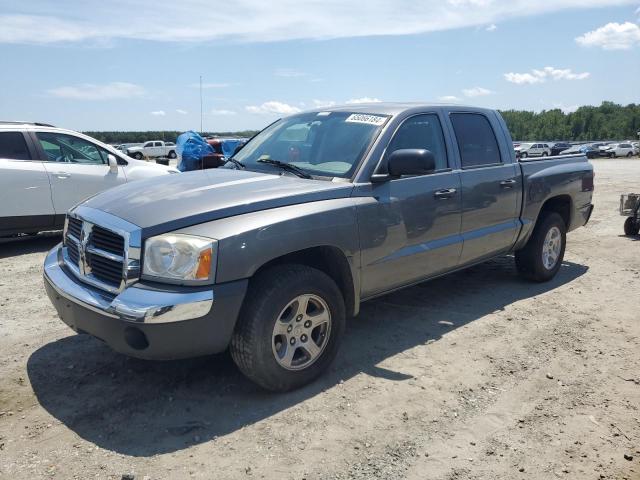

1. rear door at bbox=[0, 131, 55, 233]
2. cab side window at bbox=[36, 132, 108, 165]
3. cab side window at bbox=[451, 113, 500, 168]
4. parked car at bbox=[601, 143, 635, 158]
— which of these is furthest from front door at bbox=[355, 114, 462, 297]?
parked car at bbox=[601, 143, 635, 158]

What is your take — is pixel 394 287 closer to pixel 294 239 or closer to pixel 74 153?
pixel 294 239

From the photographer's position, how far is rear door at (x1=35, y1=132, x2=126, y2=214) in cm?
780

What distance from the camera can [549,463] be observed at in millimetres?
2910

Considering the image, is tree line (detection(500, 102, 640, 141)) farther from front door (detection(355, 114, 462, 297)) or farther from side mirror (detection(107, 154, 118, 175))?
front door (detection(355, 114, 462, 297))

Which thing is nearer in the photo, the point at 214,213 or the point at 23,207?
the point at 214,213


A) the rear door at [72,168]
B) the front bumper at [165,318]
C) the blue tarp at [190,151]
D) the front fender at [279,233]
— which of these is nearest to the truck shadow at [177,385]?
the front bumper at [165,318]

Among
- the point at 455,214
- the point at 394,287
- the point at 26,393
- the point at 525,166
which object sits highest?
the point at 525,166

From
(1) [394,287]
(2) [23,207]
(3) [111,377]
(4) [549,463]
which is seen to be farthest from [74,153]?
(4) [549,463]

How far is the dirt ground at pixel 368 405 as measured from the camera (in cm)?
288

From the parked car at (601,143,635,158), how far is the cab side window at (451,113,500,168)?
179 ft

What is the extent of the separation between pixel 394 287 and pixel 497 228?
1.54 m

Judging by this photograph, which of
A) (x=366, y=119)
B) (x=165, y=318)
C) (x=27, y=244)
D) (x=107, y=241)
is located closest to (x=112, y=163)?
(x=27, y=244)

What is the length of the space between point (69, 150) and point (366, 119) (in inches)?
216

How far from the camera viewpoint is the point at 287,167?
429 cm
